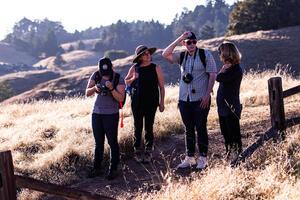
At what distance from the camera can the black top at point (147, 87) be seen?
5.43 m

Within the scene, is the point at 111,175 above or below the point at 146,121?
below

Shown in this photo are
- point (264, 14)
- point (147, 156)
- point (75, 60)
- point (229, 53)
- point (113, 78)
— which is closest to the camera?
point (229, 53)

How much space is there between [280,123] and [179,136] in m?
2.66

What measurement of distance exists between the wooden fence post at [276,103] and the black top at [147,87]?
1.65 meters

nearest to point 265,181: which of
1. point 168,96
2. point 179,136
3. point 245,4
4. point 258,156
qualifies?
point 258,156

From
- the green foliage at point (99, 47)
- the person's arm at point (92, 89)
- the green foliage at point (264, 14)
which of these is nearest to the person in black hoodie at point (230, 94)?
the person's arm at point (92, 89)

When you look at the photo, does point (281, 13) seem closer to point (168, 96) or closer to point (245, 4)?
point (245, 4)

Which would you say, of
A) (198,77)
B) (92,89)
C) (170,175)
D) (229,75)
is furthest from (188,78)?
(170,175)

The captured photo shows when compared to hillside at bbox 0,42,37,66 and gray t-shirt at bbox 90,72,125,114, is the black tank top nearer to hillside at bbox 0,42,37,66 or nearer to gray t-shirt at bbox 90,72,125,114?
gray t-shirt at bbox 90,72,125,114

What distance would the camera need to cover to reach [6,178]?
Result: 2.45 m

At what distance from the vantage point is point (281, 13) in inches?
1492

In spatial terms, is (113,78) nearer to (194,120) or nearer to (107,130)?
(107,130)

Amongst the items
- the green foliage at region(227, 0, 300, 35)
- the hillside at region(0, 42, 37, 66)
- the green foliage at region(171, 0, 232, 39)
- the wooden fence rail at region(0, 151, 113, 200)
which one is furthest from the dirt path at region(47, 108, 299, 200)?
the green foliage at region(171, 0, 232, 39)

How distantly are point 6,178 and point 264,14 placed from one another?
38.5 metres
